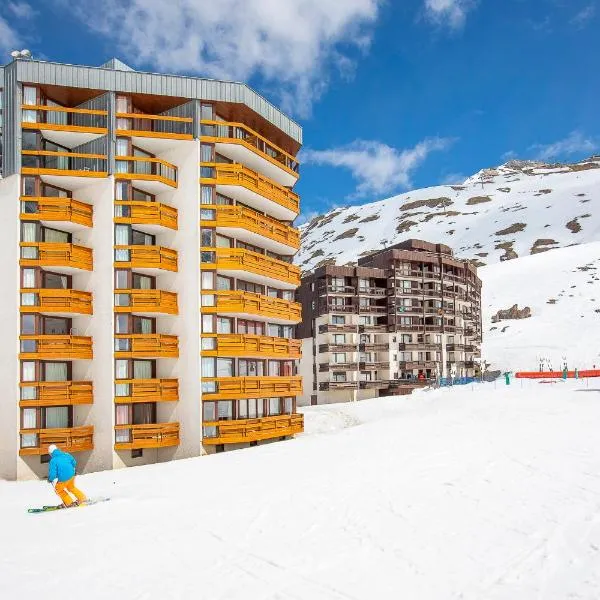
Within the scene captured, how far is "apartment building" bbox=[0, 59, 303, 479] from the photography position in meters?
31.1

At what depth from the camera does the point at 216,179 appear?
36.2 meters

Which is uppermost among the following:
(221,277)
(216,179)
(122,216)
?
(216,179)

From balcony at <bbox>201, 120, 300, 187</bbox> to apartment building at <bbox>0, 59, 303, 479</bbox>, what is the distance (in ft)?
0.54

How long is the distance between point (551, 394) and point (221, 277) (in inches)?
1069

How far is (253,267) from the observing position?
38000 mm

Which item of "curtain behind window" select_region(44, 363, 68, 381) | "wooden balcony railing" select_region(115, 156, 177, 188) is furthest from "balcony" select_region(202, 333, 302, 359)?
"wooden balcony railing" select_region(115, 156, 177, 188)

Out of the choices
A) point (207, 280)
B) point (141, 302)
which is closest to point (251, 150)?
point (207, 280)

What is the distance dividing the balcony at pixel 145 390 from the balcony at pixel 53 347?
2.52 metres

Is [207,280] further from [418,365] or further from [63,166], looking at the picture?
[418,365]

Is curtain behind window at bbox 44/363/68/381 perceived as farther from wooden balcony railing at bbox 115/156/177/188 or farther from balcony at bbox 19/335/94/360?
wooden balcony railing at bbox 115/156/177/188

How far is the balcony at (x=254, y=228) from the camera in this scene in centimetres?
3634

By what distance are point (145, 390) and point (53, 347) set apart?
5.39 meters

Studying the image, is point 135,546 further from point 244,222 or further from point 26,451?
point 244,222

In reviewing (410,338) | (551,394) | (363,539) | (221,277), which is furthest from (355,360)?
(363,539)
